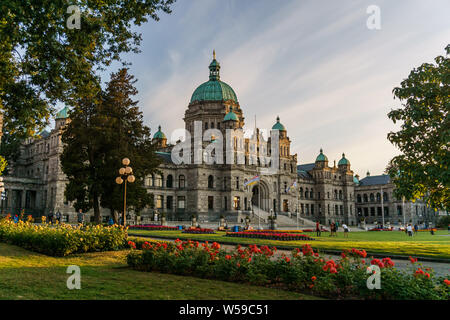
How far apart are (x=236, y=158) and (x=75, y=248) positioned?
49.8 m

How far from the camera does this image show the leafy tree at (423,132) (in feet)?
53.0

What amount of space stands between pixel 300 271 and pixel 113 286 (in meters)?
4.75

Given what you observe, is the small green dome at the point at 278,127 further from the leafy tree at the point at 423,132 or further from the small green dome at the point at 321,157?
the leafy tree at the point at 423,132

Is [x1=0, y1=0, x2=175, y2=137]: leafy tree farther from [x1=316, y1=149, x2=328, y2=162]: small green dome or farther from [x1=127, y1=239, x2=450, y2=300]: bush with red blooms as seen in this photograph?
[x1=316, y1=149, x2=328, y2=162]: small green dome

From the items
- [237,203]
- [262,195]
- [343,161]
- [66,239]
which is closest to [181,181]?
[237,203]

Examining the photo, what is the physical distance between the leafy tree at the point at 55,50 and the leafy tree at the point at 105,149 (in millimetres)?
11887

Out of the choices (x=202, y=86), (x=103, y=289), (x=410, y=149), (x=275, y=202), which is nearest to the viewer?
(x=103, y=289)

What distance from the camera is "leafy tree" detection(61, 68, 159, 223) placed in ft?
98.1

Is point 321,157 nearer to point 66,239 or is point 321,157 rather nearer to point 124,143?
point 124,143

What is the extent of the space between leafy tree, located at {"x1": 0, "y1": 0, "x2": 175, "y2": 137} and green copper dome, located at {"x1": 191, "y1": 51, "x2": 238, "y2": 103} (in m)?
55.1

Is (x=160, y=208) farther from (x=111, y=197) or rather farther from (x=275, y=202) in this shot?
(x=111, y=197)

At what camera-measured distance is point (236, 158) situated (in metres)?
64.5

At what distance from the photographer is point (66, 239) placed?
15305mm
